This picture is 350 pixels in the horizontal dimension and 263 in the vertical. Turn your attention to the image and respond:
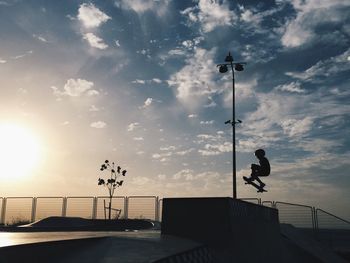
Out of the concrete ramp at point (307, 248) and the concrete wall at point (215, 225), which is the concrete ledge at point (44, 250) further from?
the concrete ramp at point (307, 248)

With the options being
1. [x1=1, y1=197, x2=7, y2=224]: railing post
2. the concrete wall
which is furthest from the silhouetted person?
[x1=1, y1=197, x2=7, y2=224]: railing post

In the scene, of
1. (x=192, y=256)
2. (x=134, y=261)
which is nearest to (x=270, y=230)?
(x=192, y=256)

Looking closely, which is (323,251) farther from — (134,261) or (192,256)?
(134,261)

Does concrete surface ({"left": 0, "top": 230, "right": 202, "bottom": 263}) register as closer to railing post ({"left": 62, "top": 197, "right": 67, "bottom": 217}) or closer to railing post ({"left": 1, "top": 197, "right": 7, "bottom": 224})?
railing post ({"left": 62, "top": 197, "right": 67, "bottom": 217})

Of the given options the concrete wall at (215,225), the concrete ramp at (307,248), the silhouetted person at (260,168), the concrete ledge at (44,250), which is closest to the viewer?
the concrete ledge at (44,250)

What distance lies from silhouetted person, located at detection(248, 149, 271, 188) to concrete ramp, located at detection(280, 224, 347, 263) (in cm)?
497

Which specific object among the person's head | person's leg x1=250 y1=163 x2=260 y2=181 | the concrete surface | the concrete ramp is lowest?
the concrete ramp

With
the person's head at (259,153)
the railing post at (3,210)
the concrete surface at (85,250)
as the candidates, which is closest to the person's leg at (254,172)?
the person's head at (259,153)

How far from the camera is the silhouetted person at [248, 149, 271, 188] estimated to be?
12.7m

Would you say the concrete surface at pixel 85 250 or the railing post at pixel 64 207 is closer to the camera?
the concrete surface at pixel 85 250

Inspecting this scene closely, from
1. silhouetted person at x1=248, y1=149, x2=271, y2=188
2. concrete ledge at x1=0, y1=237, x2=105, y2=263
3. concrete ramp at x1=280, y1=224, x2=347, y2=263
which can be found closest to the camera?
concrete ledge at x1=0, y1=237, x2=105, y2=263

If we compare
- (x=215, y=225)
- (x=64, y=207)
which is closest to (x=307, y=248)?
(x=215, y=225)

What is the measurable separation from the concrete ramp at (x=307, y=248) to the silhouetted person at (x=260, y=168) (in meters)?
4.97

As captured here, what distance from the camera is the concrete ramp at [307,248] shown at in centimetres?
1523
